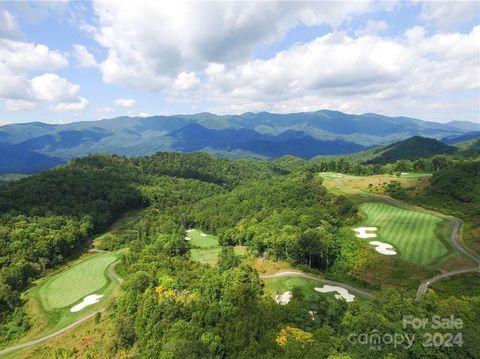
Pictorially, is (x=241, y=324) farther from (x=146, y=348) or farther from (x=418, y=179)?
(x=418, y=179)

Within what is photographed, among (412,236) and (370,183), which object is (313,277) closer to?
(412,236)

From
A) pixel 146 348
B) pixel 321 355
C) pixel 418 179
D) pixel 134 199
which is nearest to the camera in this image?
pixel 321 355

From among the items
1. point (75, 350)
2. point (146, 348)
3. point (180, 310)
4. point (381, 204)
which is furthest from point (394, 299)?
point (381, 204)

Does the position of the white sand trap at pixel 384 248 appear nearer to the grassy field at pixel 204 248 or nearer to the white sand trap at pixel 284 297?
the white sand trap at pixel 284 297

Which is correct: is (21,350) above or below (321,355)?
below


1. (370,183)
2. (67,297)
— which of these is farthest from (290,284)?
(370,183)

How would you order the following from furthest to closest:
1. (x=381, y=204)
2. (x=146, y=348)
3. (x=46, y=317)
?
(x=381, y=204) < (x=46, y=317) < (x=146, y=348)
